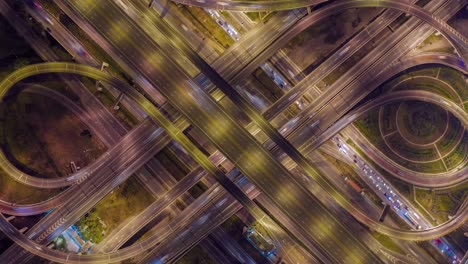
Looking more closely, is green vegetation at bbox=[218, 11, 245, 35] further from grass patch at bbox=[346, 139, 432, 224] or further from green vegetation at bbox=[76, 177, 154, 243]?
green vegetation at bbox=[76, 177, 154, 243]

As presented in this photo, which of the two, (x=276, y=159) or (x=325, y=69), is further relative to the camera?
(x=325, y=69)

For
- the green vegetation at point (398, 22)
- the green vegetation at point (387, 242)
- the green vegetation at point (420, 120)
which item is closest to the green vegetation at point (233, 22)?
the green vegetation at point (398, 22)

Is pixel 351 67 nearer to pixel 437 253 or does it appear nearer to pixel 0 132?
pixel 437 253

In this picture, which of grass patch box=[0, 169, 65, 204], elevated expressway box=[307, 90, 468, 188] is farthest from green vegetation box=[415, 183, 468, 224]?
grass patch box=[0, 169, 65, 204]

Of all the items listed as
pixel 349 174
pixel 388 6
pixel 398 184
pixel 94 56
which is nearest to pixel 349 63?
pixel 388 6

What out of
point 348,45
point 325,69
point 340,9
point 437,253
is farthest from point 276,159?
point 437,253

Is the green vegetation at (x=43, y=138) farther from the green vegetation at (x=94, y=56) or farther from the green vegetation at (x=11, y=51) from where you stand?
the green vegetation at (x=94, y=56)

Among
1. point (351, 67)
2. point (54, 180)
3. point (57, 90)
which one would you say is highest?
point (57, 90)
